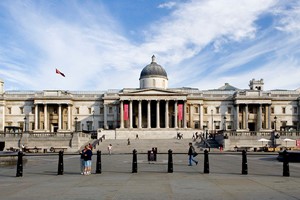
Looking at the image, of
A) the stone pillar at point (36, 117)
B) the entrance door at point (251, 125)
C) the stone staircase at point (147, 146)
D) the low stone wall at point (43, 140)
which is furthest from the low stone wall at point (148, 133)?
the entrance door at point (251, 125)

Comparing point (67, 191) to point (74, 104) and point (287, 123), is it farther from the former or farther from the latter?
point (287, 123)

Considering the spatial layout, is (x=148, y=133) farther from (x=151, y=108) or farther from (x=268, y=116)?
(x=268, y=116)

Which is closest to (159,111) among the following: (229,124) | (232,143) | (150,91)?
(150,91)

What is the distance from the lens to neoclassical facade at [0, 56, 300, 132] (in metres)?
98.0

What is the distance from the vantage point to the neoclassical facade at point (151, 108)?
98.0 m

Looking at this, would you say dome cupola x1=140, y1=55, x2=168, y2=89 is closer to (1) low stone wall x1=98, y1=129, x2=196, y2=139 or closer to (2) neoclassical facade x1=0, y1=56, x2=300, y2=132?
(2) neoclassical facade x1=0, y1=56, x2=300, y2=132

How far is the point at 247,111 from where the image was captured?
342ft

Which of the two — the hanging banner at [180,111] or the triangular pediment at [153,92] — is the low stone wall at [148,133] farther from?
the triangular pediment at [153,92]

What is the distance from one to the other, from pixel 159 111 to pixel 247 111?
909 inches

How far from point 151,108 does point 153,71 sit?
1023 centimetres

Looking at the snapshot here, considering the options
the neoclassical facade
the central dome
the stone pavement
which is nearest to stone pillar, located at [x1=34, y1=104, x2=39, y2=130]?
the neoclassical facade

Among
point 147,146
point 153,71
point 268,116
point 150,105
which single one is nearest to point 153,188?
point 147,146

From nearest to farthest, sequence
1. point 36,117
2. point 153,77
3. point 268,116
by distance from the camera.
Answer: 1. point 36,117
2. point 268,116
3. point 153,77

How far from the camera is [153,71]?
105m
